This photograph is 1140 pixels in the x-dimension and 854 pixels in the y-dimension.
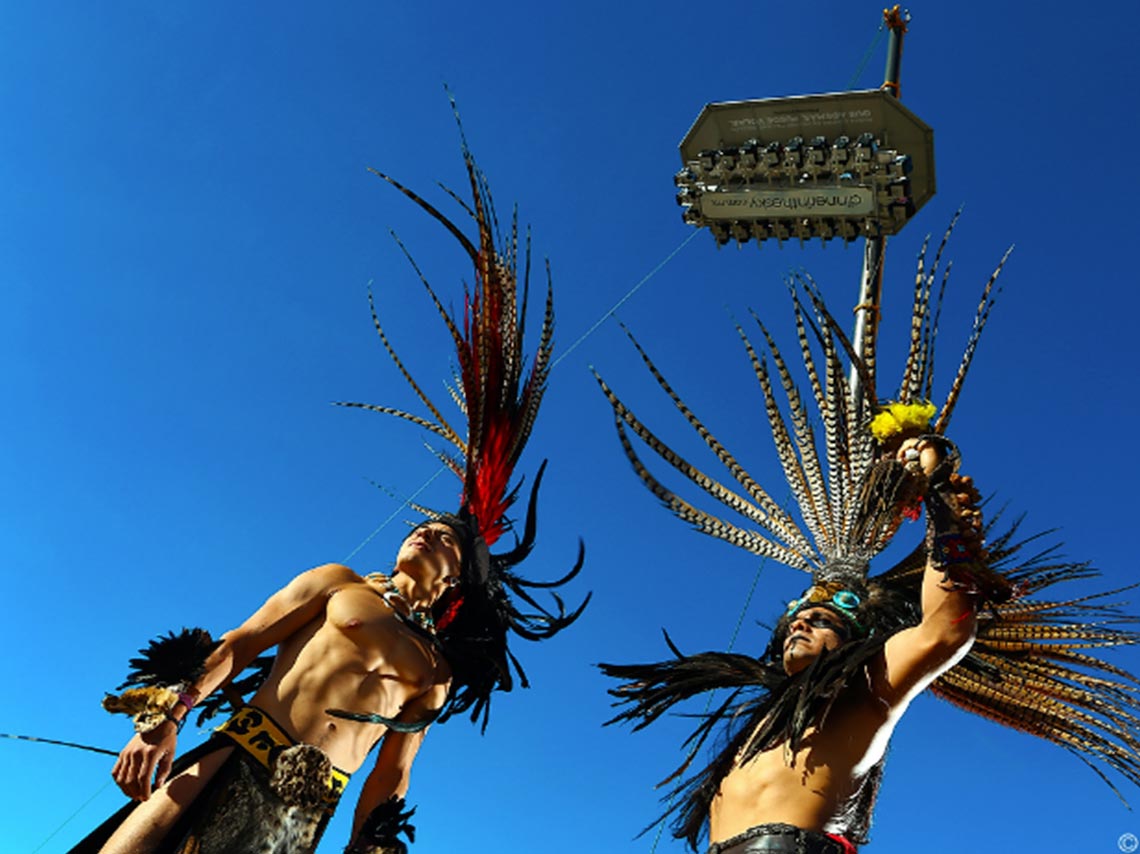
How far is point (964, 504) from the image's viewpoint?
390 centimetres

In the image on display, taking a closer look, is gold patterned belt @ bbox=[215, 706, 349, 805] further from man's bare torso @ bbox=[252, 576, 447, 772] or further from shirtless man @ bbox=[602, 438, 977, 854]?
shirtless man @ bbox=[602, 438, 977, 854]

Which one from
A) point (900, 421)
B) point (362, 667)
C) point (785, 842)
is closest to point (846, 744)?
point (785, 842)

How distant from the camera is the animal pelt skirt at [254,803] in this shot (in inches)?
164

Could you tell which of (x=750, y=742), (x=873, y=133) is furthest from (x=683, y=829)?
(x=873, y=133)

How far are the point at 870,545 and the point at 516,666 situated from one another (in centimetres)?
187

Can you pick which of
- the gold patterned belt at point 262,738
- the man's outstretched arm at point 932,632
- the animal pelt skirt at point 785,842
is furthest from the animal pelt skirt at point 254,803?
the man's outstretched arm at point 932,632

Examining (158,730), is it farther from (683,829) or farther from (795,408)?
(795,408)

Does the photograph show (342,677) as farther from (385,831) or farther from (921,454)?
(921,454)

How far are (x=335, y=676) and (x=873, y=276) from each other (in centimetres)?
410

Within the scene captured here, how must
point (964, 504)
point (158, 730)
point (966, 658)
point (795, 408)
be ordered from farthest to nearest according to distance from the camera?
1. point (795, 408)
2. point (966, 658)
3. point (158, 730)
4. point (964, 504)

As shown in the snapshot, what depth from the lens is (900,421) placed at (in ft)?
13.9

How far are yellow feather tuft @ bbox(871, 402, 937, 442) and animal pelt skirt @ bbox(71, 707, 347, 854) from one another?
2531 mm

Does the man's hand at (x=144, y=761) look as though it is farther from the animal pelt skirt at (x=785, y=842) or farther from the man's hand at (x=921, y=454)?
the man's hand at (x=921, y=454)

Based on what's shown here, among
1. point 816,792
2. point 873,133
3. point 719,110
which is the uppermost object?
point 719,110
